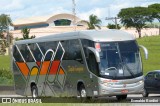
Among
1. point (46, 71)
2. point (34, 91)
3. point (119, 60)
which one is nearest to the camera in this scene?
point (119, 60)

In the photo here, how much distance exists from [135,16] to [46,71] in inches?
5076

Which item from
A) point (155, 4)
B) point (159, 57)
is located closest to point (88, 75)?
point (159, 57)

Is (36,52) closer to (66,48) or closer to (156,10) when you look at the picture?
(66,48)

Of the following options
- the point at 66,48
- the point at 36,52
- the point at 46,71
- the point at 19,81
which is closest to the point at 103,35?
the point at 66,48

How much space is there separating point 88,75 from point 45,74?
15.6 feet

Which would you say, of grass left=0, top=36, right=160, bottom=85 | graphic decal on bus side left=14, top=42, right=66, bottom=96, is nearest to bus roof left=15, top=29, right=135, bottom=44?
graphic decal on bus side left=14, top=42, right=66, bottom=96

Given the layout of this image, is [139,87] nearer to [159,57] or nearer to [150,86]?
[150,86]

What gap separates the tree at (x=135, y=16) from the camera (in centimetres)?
15569

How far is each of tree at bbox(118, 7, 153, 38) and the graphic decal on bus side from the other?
4961 inches

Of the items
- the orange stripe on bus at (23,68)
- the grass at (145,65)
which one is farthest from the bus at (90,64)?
the grass at (145,65)

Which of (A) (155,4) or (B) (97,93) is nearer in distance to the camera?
(B) (97,93)

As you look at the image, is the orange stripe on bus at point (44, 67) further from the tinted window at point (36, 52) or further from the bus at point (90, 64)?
the tinted window at point (36, 52)

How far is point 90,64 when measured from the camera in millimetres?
24438

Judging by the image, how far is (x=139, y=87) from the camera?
24.5m
